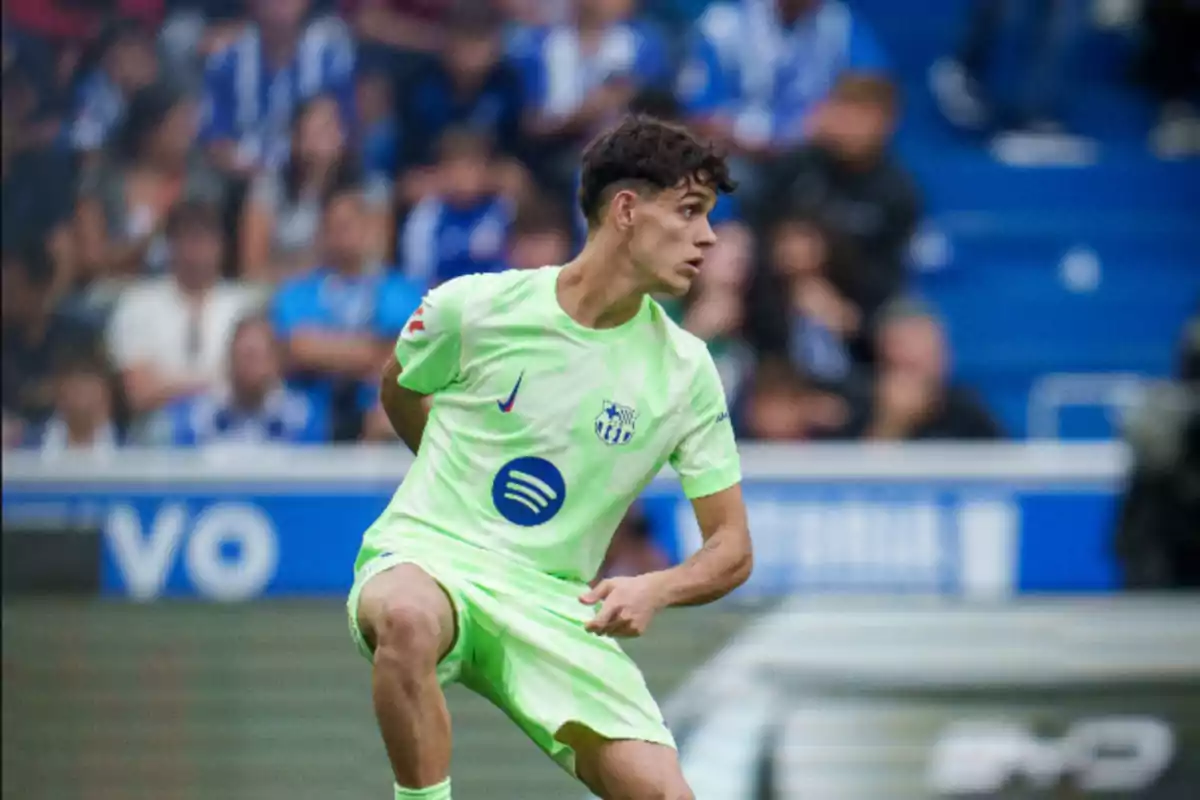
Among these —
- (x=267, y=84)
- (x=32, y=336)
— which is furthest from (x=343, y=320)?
(x=267, y=84)

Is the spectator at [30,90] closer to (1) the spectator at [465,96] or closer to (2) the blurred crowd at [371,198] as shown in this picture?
(2) the blurred crowd at [371,198]

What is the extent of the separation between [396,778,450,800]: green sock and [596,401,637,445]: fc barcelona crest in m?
0.86

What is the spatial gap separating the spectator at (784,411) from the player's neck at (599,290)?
14.1 feet

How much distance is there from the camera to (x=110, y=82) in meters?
10.7

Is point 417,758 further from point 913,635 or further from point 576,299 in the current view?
point 913,635

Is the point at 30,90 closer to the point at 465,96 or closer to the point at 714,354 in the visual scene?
the point at 465,96

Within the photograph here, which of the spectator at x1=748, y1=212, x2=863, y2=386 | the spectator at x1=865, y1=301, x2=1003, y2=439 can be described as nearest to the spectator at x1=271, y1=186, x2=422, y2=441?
the spectator at x1=748, y1=212, x2=863, y2=386

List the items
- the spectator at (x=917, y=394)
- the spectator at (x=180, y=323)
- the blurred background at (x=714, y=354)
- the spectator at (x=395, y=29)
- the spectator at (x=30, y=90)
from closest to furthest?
1. the blurred background at (x=714, y=354)
2. the spectator at (x=917, y=394)
3. the spectator at (x=180, y=323)
4. the spectator at (x=30, y=90)
5. the spectator at (x=395, y=29)

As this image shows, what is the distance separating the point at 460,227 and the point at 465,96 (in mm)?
881

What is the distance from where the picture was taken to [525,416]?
457 cm

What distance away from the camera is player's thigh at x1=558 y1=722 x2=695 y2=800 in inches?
175

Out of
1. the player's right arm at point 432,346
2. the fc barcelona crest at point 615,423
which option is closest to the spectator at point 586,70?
the player's right arm at point 432,346

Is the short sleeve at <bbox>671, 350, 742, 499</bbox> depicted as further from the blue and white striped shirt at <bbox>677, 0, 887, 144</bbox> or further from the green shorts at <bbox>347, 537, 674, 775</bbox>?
the blue and white striped shirt at <bbox>677, 0, 887, 144</bbox>

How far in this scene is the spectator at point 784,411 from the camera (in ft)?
29.3
